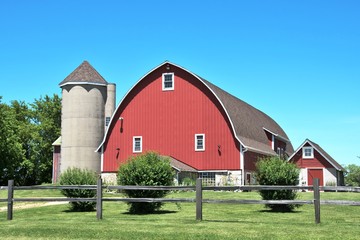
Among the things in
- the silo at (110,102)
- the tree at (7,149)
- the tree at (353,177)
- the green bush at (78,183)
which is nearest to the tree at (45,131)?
the tree at (7,149)

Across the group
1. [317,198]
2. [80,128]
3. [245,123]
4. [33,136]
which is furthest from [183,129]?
[33,136]

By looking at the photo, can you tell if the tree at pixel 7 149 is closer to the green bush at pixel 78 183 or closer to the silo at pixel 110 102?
the silo at pixel 110 102

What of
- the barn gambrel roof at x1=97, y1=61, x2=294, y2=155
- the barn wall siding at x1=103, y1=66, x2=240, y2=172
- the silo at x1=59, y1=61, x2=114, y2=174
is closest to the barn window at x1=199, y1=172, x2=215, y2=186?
the barn wall siding at x1=103, y1=66, x2=240, y2=172

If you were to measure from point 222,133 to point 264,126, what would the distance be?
44.6 ft

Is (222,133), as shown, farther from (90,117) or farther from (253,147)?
(90,117)

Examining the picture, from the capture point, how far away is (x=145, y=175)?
64.7 feet

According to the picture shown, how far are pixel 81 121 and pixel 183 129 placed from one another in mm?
11841

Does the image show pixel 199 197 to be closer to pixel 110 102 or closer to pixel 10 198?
pixel 10 198

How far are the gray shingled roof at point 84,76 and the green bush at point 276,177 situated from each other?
29.2 metres

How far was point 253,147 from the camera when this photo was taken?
1594 inches

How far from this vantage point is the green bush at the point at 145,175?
19.5m

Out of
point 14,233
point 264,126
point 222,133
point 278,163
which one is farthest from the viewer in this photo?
point 264,126

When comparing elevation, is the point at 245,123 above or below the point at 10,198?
above

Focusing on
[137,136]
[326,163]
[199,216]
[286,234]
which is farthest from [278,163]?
[326,163]
